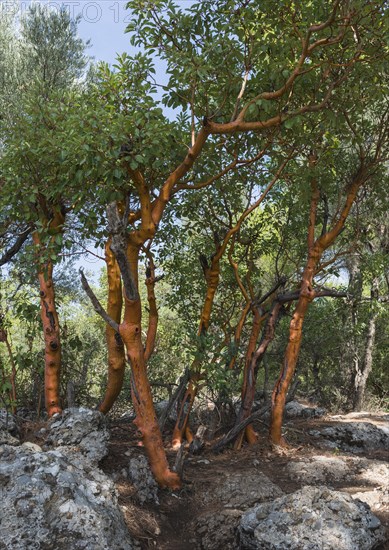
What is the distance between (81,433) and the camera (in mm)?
5852

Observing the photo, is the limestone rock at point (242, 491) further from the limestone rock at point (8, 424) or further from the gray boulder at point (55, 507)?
the limestone rock at point (8, 424)

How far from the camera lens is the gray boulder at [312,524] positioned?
3.92 meters

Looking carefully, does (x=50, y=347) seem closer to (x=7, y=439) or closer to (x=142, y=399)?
(x=7, y=439)

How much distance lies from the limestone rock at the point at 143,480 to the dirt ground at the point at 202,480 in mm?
69

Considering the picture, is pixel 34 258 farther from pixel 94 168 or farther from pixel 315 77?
pixel 315 77

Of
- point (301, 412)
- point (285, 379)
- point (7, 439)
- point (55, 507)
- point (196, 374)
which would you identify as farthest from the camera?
point (301, 412)

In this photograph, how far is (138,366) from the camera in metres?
5.58

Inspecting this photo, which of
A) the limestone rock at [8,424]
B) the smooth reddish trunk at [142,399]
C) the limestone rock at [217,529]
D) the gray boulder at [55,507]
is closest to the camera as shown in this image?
the gray boulder at [55,507]

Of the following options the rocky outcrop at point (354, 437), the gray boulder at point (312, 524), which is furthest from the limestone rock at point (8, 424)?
the rocky outcrop at point (354, 437)

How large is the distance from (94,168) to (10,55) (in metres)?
7.38

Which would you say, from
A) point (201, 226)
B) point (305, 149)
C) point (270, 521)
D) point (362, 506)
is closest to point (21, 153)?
point (201, 226)

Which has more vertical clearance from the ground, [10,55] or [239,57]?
[10,55]

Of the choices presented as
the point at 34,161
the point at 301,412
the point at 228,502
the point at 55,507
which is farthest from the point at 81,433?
the point at 301,412

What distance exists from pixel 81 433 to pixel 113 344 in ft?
4.46
